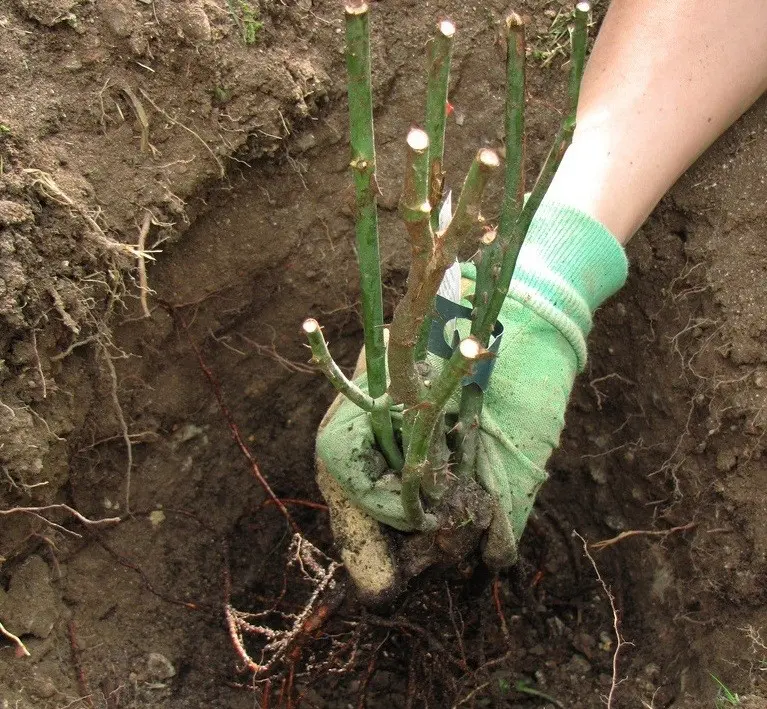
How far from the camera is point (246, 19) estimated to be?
1232 mm

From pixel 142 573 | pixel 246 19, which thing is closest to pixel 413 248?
pixel 246 19

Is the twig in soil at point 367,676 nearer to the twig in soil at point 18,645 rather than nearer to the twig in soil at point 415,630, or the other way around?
the twig in soil at point 415,630

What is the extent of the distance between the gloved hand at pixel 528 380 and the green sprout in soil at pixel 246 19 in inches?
19.8

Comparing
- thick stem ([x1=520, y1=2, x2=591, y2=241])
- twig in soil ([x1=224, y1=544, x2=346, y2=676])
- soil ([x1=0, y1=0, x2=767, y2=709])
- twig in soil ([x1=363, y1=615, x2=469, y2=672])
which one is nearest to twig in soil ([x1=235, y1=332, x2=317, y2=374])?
soil ([x1=0, y1=0, x2=767, y2=709])

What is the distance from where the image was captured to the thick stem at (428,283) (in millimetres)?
587

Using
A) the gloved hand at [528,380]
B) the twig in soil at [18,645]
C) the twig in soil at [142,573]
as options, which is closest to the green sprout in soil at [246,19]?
the gloved hand at [528,380]

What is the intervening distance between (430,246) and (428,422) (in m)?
0.20

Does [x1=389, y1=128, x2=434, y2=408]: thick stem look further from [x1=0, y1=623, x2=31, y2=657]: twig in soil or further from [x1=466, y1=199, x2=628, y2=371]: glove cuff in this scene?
[x1=0, y1=623, x2=31, y2=657]: twig in soil

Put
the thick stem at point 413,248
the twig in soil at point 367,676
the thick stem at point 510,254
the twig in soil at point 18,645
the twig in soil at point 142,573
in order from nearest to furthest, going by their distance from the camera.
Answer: the thick stem at point 413,248
the thick stem at point 510,254
the twig in soil at point 18,645
the twig in soil at point 367,676
the twig in soil at point 142,573

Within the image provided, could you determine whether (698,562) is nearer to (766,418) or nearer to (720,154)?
(766,418)

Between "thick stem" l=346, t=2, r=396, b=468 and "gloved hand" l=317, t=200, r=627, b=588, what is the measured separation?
124 mm

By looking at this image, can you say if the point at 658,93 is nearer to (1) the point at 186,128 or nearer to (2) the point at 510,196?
(2) the point at 510,196

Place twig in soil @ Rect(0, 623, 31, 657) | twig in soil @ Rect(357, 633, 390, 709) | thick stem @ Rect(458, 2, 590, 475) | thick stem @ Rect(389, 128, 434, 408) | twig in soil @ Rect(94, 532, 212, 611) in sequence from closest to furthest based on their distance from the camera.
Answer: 1. thick stem @ Rect(389, 128, 434, 408)
2. thick stem @ Rect(458, 2, 590, 475)
3. twig in soil @ Rect(0, 623, 31, 657)
4. twig in soil @ Rect(357, 633, 390, 709)
5. twig in soil @ Rect(94, 532, 212, 611)

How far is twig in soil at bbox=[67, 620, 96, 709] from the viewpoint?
3.72 feet
